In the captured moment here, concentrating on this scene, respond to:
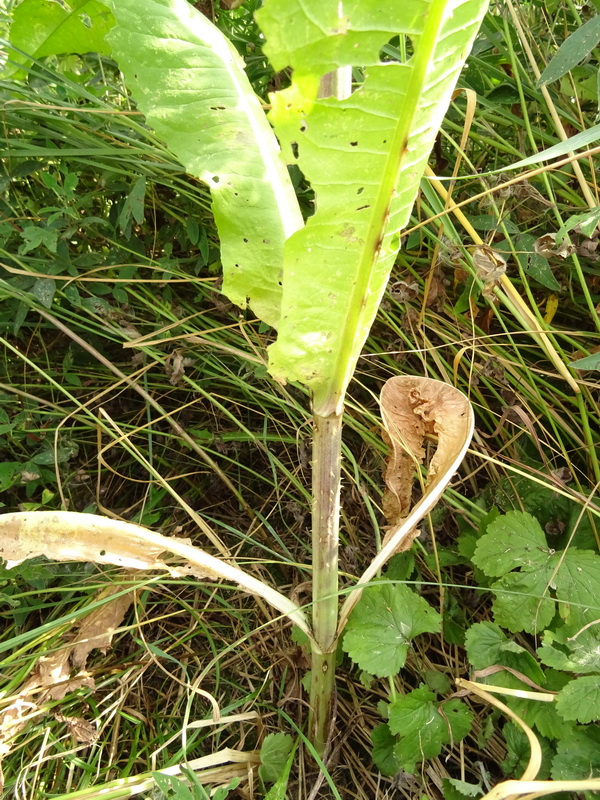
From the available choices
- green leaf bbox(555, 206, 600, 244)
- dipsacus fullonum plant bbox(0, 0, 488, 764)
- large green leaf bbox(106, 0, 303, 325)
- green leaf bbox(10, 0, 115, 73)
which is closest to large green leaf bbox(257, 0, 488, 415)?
dipsacus fullonum plant bbox(0, 0, 488, 764)

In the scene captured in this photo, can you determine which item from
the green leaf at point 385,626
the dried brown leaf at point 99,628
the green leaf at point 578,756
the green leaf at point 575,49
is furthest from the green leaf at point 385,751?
the green leaf at point 575,49

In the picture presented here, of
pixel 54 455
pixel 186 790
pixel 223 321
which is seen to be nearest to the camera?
pixel 186 790

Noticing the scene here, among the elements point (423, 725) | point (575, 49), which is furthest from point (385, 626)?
point (575, 49)

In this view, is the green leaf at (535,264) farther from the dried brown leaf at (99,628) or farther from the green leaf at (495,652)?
the dried brown leaf at (99,628)

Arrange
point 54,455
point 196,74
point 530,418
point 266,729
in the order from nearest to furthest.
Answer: point 196,74, point 266,729, point 530,418, point 54,455

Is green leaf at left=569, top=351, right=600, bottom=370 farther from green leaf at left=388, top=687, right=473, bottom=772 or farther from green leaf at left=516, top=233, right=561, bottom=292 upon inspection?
green leaf at left=388, top=687, right=473, bottom=772

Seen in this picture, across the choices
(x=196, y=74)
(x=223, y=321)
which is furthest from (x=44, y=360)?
(x=196, y=74)

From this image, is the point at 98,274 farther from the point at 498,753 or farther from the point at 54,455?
the point at 498,753
